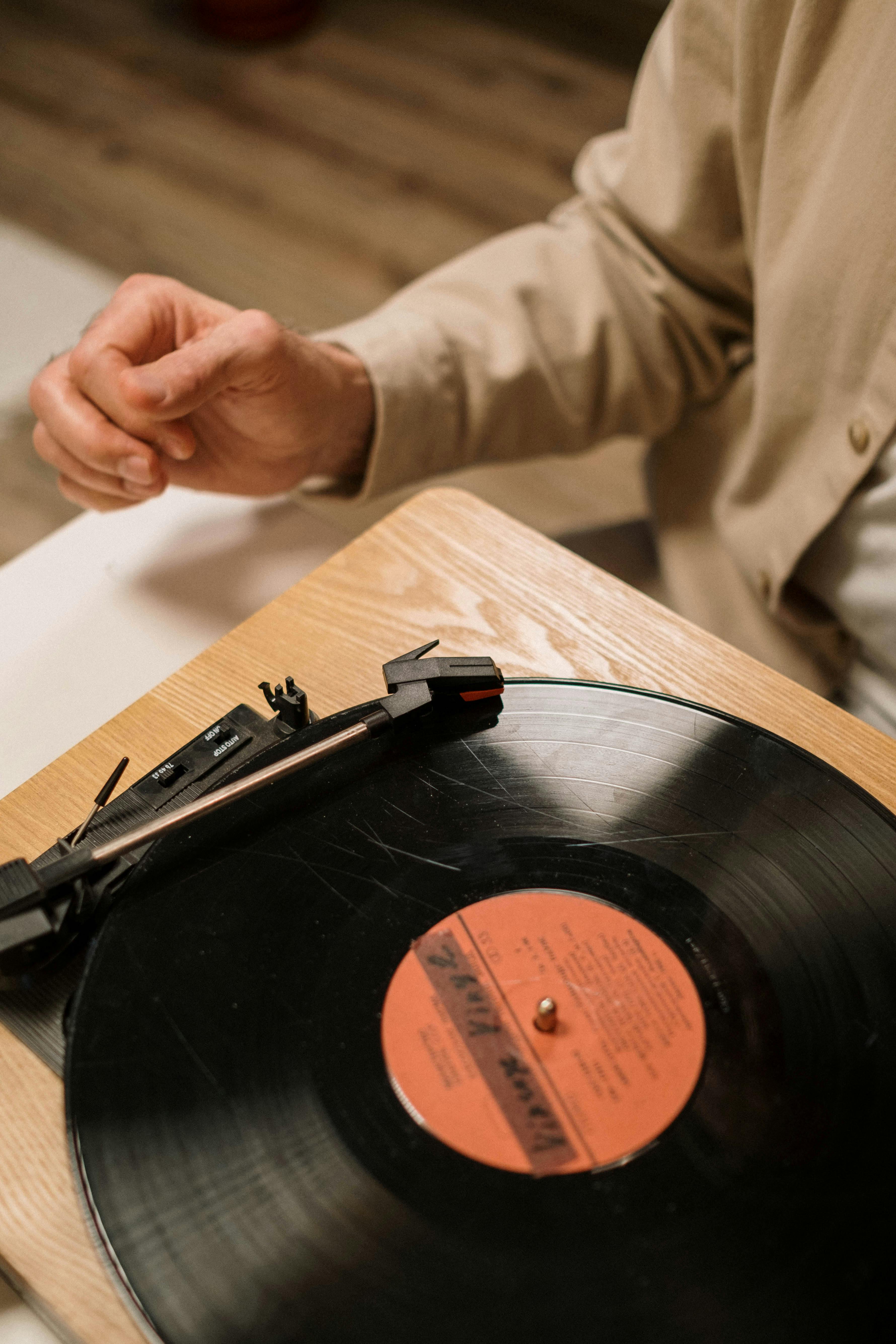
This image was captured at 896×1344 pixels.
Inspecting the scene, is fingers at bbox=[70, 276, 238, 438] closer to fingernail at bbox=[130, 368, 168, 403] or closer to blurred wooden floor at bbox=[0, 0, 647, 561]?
fingernail at bbox=[130, 368, 168, 403]

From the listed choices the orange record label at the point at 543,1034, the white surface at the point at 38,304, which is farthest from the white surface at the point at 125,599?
the white surface at the point at 38,304

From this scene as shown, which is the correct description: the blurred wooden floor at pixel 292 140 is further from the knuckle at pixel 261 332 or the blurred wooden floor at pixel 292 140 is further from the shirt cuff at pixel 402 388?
the knuckle at pixel 261 332

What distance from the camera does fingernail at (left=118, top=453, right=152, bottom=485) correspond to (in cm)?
79

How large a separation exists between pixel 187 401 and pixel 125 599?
21 cm

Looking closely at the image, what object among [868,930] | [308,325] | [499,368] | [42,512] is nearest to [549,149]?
[308,325]

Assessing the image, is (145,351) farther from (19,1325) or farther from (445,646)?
(19,1325)

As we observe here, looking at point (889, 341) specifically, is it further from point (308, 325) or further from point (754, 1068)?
point (308, 325)

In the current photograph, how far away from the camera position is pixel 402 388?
912mm

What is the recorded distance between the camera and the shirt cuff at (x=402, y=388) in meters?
0.91

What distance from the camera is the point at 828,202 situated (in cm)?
79

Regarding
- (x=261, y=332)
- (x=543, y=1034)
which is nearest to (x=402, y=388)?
(x=261, y=332)

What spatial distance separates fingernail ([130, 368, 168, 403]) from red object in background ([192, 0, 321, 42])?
2.47 metres

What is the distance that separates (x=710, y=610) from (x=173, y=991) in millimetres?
656

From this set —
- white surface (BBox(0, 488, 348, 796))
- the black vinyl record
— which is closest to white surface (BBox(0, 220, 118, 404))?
white surface (BBox(0, 488, 348, 796))
